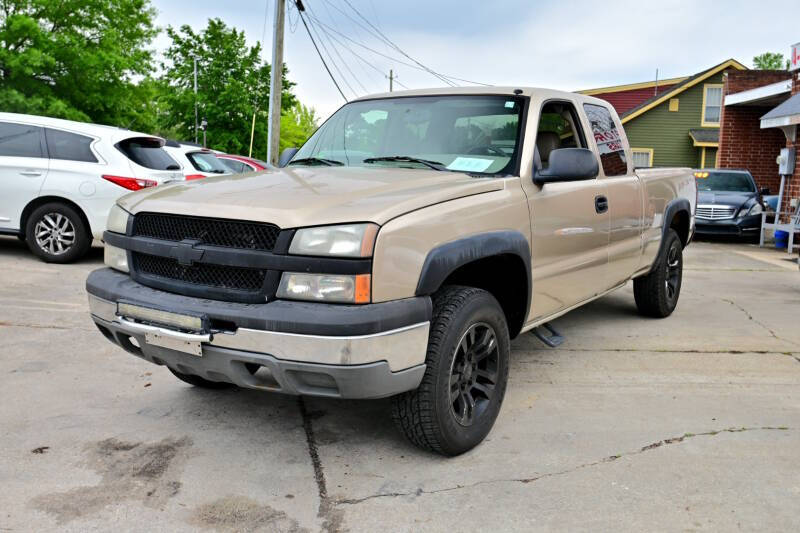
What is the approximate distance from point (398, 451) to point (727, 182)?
566 inches

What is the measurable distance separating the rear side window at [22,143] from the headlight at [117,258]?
5878mm

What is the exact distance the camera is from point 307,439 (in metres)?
3.74

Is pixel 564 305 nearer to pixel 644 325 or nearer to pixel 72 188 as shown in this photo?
pixel 644 325

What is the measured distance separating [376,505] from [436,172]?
1751 mm

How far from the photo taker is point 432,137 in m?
4.29

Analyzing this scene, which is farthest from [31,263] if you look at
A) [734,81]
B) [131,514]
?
[734,81]

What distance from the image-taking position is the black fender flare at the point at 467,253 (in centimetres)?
312

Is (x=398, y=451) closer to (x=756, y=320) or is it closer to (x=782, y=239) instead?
(x=756, y=320)

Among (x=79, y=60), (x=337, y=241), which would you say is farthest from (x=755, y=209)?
(x=79, y=60)

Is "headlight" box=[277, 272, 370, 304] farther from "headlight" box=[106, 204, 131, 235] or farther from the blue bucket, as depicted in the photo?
Result: the blue bucket

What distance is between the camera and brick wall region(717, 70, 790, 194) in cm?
1927

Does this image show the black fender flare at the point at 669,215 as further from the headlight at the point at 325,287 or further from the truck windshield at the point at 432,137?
the headlight at the point at 325,287

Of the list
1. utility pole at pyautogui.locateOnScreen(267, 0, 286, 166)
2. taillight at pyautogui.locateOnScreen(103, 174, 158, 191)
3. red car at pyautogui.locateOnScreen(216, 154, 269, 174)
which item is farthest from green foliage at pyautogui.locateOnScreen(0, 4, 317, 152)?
taillight at pyautogui.locateOnScreen(103, 174, 158, 191)

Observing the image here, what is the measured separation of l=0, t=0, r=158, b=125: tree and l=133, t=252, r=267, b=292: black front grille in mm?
24294
